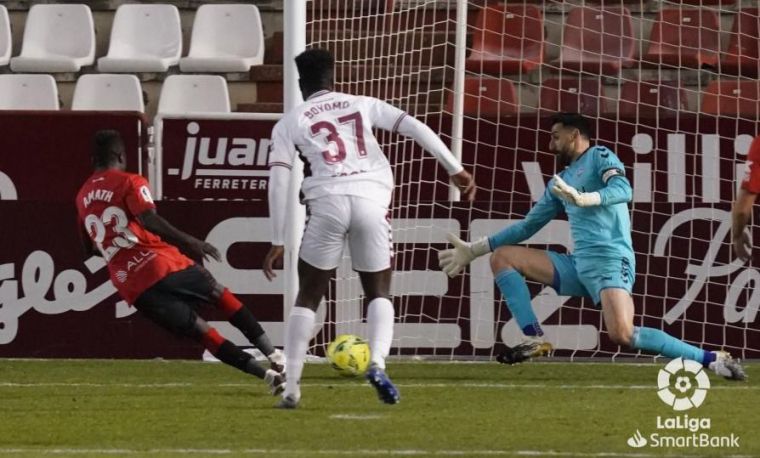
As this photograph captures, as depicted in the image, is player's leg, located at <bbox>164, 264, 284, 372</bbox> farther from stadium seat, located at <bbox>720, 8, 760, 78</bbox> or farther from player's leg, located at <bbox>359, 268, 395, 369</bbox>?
stadium seat, located at <bbox>720, 8, 760, 78</bbox>

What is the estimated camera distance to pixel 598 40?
47.0 feet

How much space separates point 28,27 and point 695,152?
6929 mm

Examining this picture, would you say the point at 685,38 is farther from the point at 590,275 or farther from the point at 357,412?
the point at 357,412

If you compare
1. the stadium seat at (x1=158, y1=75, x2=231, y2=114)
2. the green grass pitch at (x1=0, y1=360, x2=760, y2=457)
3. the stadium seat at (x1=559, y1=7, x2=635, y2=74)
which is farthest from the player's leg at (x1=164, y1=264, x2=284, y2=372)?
the stadium seat at (x1=158, y1=75, x2=231, y2=114)

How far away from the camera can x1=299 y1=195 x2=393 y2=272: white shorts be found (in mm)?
8367

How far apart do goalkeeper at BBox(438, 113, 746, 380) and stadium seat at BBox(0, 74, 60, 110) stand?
19.9 feet

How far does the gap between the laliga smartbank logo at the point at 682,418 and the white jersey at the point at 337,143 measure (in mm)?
1821

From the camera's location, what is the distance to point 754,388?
374 inches

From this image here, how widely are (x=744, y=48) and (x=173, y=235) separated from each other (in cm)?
642

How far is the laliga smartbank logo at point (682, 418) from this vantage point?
721 cm

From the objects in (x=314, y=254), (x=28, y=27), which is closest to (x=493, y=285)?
(x=314, y=254)

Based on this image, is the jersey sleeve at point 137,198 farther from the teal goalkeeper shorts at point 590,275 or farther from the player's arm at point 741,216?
the player's arm at point 741,216

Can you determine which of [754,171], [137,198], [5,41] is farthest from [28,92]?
[754,171]

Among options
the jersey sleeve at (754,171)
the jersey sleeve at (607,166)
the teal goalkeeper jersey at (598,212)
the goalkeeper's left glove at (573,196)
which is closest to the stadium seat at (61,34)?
the teal goalkeeper jersey at (598,212)
